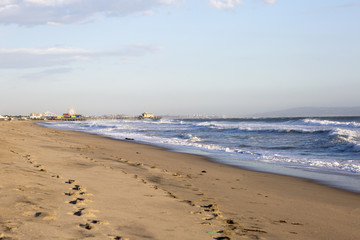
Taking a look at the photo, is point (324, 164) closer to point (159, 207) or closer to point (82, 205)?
point (159, 207)

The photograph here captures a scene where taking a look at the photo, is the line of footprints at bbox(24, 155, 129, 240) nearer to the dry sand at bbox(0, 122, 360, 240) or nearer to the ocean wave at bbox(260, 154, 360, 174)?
the dry sand at bbox(0, 122, 360, 240)

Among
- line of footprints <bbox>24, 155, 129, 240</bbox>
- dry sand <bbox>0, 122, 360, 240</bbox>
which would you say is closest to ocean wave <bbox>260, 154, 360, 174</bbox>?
dry sand <bbox>0, 122, 360, 240</bbox>

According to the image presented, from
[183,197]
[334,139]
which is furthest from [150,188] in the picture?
[334,139]

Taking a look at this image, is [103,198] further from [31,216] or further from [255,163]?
[255,163]

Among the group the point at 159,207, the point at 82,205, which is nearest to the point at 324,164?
the point at 159,207

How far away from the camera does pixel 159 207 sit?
5816mm

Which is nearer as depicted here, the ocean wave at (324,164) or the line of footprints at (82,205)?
the line of footprints at (82,205)

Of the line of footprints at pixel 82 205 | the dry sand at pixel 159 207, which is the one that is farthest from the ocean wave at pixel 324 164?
the line of footprints at pixel 82 205

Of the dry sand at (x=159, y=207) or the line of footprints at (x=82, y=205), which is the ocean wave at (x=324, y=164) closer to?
the dry sand at (x=159, y=207)

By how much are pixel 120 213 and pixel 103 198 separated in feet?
3.36

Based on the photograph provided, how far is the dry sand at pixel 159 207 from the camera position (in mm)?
4406

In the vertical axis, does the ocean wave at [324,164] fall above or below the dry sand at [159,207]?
below

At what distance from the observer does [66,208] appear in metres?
5.12

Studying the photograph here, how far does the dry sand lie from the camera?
4.41 metres
